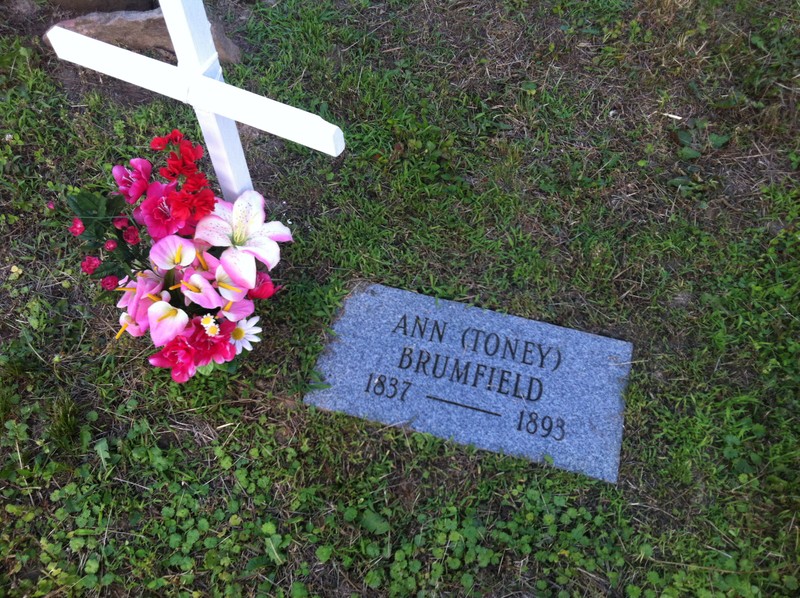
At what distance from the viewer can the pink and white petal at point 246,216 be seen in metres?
1.89

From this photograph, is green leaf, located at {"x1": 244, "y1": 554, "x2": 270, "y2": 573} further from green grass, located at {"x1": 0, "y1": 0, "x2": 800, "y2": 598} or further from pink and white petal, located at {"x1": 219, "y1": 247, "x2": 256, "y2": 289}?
pink and white petal, located at {"x1": 219, "y1": 247, "x2": 256, "y2": 289}

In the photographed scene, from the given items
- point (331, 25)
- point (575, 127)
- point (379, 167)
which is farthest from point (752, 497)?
point (331, 25)

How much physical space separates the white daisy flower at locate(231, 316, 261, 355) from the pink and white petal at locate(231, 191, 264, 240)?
29 centimetres

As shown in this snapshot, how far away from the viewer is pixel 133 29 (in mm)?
2742

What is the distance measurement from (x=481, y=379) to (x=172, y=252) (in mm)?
1134

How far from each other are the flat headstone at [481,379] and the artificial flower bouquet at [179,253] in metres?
0.50

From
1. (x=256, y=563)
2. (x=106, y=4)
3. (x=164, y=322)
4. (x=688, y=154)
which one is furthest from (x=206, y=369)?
(x=688, y=154)

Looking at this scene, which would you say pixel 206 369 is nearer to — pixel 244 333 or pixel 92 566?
pixel 244 333

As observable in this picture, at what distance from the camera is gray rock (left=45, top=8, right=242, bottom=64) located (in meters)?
2.72

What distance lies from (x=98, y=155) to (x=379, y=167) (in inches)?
48.6

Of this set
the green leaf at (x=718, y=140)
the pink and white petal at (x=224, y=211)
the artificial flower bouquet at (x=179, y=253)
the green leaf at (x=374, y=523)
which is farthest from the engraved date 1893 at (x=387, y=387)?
the green leaf at (x=718, y=140)

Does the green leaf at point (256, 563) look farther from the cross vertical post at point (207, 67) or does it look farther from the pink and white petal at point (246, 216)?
the cross vertical post at point (207, 67)

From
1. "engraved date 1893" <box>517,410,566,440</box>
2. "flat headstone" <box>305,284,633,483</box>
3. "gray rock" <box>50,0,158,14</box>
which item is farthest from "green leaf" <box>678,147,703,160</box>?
"gray rock" <box>50,0,158,14</box>

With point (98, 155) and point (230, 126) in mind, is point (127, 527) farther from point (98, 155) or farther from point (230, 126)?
point (98, 155)
